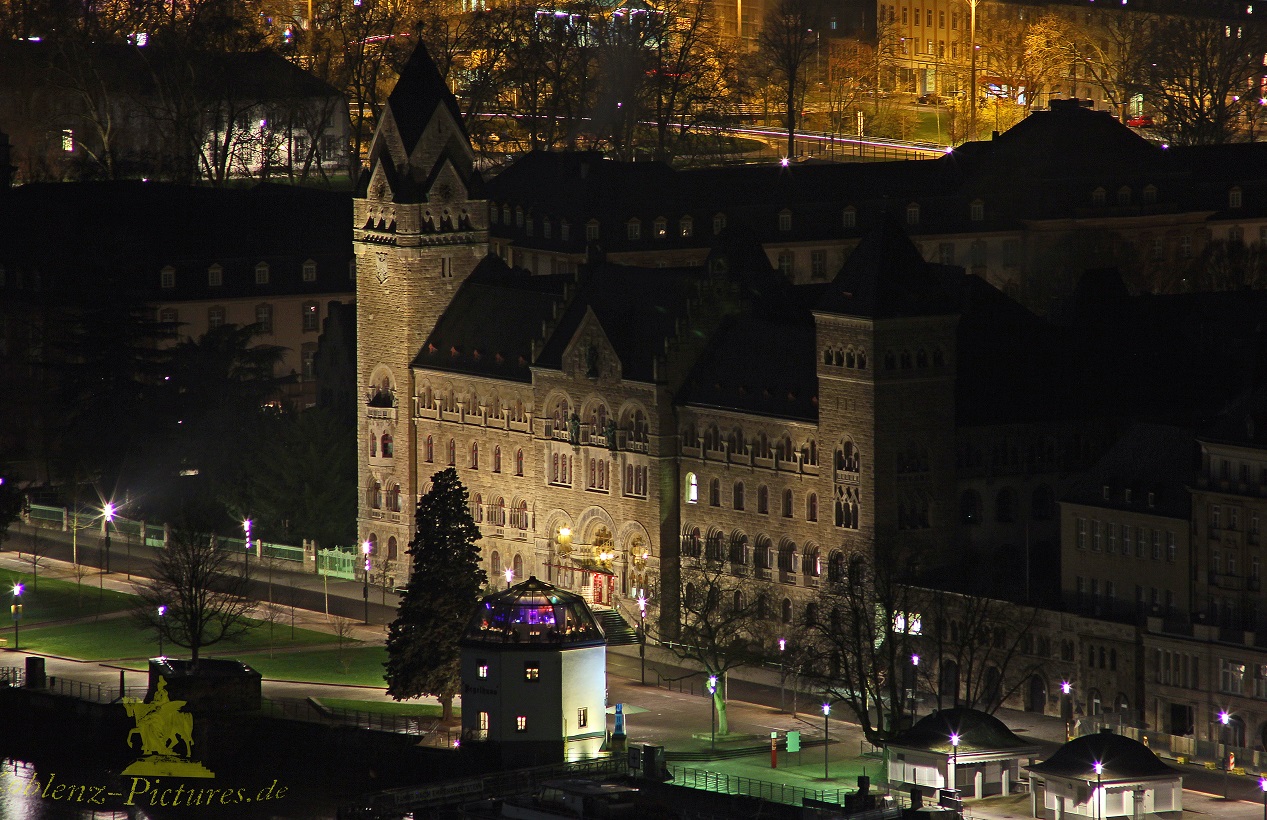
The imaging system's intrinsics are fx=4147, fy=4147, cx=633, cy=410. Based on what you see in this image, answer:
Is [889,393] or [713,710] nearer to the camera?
[713,710]

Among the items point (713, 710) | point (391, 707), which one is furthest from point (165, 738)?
point (713, 710)

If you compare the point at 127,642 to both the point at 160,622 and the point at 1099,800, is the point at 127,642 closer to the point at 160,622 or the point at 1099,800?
the point at 160,622

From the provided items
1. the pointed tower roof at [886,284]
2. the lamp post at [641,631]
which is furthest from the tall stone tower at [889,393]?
the lamp post at [641,631]

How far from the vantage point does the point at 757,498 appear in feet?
632

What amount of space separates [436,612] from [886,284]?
25.2 m

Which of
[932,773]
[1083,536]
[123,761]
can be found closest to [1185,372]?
[1083,536]

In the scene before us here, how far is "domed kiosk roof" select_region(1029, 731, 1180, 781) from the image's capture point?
518 ft

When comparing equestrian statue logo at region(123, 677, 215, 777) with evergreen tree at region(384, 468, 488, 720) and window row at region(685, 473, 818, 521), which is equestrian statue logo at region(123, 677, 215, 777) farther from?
window row at region(685, 473, 818, 521)

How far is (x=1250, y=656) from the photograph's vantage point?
16938 cm

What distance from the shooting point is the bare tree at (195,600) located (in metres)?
186

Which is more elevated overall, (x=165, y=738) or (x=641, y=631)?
(x=641, y=631)

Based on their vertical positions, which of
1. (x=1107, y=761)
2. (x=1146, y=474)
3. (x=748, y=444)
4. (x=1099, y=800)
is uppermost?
(x=748, y=444)

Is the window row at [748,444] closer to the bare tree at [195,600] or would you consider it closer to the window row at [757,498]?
the window row at [757,498]

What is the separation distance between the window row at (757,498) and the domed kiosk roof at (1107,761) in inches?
1248
